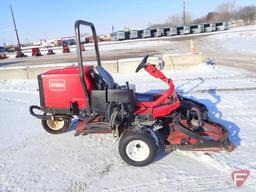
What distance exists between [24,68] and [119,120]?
7.89 meters

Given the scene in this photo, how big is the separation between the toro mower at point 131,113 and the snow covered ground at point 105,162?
0.67ft

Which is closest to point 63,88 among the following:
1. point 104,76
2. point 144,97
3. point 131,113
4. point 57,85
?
point 57,85

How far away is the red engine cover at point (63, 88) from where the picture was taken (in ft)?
13.1

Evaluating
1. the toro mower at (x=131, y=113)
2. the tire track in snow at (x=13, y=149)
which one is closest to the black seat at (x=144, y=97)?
the toro mower at (x=131, y=113)

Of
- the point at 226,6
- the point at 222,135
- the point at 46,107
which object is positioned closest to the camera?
the point at 222,135

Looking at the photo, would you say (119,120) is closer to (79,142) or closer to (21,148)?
(79,142)

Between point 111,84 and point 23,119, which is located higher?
point 111,84

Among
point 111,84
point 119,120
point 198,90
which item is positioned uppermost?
point 111,84

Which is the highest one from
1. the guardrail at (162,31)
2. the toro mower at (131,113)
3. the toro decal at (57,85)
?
the toro decal at (57,85)

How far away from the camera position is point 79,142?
14.7ft

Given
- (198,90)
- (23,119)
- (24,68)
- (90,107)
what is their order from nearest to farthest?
(90,107) → (23,119) → (198,90) → (24,68)

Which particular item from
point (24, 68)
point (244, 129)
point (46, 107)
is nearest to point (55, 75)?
point (46, 107)

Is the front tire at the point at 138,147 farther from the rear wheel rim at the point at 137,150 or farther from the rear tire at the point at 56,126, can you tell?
the rear tire at the point at 56,126

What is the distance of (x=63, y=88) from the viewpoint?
4.07 m
